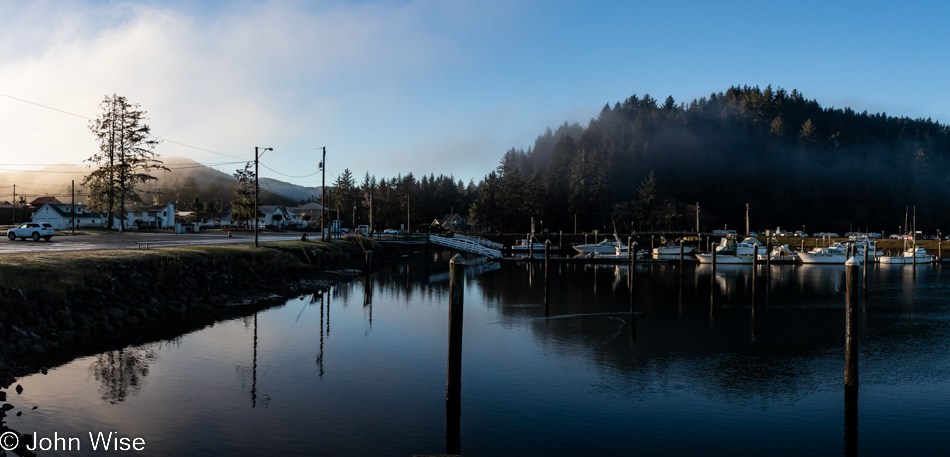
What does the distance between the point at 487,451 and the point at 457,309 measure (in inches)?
153

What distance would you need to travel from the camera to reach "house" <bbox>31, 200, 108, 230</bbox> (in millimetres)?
97812

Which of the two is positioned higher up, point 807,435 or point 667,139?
point 667,139

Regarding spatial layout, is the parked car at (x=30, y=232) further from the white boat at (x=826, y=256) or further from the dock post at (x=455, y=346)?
the white boat at (x=826, y=256)

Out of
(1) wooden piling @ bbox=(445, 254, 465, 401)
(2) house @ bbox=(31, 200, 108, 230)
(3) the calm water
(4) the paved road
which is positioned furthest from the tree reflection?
(2) house @ bbox=(31, 200, 108, 230)

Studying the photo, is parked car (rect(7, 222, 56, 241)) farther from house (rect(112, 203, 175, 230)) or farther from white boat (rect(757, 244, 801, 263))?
white boat (rect(757, 244, 801, 263))

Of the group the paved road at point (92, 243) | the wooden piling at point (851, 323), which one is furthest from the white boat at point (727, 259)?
the wooden piling at point (851, 323)

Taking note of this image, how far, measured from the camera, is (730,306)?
38.4 meters

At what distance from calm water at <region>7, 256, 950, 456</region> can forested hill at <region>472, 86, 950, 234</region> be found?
95.0 m

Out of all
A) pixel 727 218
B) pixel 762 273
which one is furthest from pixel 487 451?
pixel 727 218

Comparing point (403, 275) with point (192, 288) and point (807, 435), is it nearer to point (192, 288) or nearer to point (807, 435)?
point (192, 288)

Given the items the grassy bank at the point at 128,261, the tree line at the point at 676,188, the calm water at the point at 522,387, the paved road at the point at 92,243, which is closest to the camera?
the calm water at the point at 522,387

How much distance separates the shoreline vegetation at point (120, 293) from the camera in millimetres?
21047

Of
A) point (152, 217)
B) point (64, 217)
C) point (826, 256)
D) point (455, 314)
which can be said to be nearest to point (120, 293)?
point (455, 314)

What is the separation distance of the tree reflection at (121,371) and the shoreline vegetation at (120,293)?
4.73ft
